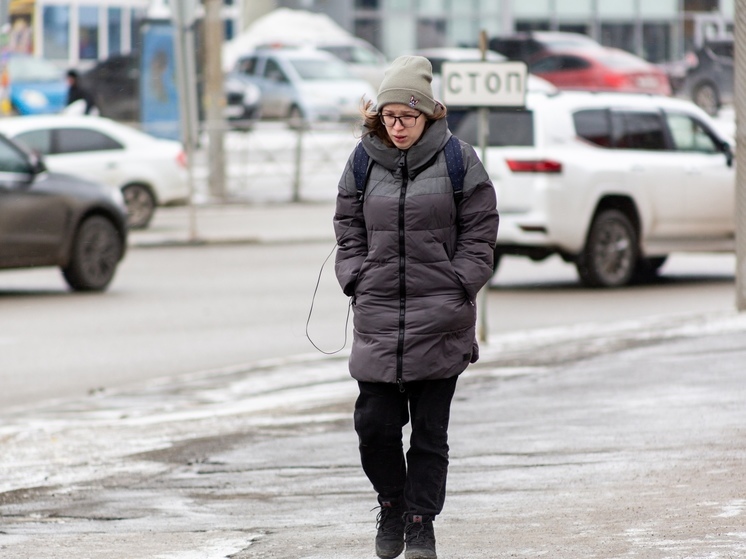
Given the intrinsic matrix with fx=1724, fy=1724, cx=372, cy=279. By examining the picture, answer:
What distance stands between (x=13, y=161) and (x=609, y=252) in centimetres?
577

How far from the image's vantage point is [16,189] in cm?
1597

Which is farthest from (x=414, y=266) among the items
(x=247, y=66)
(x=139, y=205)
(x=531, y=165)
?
(x=247, y=66)

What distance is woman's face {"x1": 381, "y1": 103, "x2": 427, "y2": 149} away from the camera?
18.7ft

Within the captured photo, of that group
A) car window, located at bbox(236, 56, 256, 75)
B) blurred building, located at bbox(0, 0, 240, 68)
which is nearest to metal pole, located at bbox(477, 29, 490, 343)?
car window, located at bbox(236, 56, 256, 75)

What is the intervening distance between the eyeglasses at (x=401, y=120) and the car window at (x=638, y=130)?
1148 cm

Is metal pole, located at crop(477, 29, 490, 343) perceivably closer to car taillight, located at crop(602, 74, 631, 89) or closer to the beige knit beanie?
the beige knit beanie

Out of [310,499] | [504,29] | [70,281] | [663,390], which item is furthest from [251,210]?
[504,29]

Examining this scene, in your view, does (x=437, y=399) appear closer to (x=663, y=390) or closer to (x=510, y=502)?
(x=510, y=502)

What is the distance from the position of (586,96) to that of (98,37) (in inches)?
1599

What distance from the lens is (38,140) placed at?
22.4m

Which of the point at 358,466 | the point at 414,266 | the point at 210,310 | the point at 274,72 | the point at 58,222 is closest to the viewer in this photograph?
the point at 414,266

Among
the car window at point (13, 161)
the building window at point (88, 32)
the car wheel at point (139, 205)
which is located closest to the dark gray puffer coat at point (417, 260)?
the car window at point (13, 161)

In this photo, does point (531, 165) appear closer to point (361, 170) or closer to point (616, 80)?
point (361, 170)

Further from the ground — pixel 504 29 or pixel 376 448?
pixel 504 29
